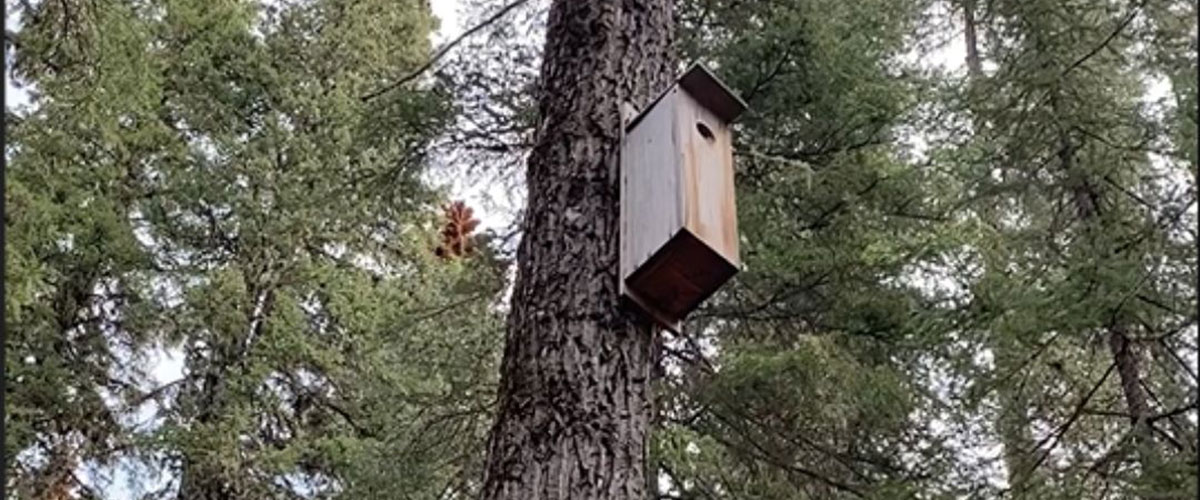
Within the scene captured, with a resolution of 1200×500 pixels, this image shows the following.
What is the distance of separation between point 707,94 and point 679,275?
0.43 meters

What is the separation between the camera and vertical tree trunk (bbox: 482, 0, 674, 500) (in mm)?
2033

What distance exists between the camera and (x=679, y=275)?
2.13 meters

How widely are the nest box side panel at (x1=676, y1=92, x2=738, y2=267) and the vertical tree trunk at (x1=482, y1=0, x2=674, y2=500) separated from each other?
0.17 metres

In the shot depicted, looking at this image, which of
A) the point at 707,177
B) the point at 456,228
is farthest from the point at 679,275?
the point at 456,228

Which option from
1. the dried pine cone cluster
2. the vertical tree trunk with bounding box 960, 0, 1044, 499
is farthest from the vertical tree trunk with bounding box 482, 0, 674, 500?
the dried pine cone cluster

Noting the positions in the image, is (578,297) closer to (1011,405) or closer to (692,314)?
(692,314)

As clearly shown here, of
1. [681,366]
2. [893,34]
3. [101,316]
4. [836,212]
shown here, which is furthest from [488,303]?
[101,316]

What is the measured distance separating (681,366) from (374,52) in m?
3.79

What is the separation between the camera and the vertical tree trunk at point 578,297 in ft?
6.67

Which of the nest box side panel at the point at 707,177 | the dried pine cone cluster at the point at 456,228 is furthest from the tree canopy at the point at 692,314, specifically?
the dried pine cone cluster at the point at 456,228

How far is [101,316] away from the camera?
6.64 m

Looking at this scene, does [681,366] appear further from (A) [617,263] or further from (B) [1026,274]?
(A) [617,263]

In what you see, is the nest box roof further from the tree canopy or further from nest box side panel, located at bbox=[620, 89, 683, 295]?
the tree canopy

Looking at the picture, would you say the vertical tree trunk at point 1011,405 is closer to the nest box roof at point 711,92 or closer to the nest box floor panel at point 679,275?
the nest box roof at point 711,92
